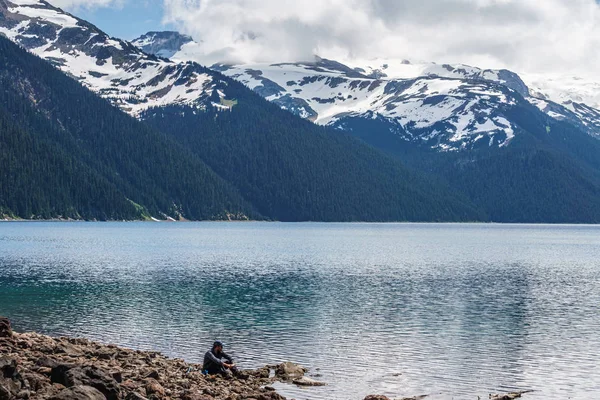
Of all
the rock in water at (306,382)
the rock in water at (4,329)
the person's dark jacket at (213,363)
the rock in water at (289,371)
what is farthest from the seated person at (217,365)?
the rock in water at (4,329)

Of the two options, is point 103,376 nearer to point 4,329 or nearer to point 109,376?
point 109,376

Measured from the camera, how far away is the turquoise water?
4775 cm

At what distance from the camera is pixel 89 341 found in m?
54.1

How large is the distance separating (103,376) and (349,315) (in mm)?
38331

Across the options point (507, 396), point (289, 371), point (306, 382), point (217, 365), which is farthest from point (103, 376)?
point (507, 396)

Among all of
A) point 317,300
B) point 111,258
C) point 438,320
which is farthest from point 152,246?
point 438,320

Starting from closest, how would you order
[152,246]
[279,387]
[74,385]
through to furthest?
[74,385]
[279,387]
[152,246]

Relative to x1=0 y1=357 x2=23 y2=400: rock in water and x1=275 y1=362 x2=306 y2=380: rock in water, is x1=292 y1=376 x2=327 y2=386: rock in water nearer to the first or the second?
x1=275 y1=362 x2=306 y2=380: rock in water

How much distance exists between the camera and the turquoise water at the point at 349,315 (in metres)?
47.8

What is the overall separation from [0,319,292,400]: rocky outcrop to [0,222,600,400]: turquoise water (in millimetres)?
2882

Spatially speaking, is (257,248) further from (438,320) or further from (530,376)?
(530,376)

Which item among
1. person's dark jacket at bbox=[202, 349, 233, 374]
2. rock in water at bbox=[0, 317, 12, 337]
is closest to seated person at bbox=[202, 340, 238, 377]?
person's dark jacket at bbox=[202, 349, 233, 374]

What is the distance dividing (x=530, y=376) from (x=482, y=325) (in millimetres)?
18992

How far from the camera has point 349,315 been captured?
7050cm
